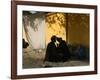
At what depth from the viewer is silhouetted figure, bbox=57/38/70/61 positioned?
2.07m

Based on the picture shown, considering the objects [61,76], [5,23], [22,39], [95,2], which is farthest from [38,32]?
[95,2]

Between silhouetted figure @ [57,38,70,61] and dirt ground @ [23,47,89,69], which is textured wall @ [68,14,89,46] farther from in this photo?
dirt ground @ [23,47,89,69]

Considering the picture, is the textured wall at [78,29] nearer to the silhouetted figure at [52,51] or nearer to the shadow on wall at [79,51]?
the shadow on wall at [79,51]

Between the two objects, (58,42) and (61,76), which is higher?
(58,42)

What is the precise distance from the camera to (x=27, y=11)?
196 cm

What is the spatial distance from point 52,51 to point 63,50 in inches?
4.3

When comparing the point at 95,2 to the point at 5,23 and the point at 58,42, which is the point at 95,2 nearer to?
the point at 58,42

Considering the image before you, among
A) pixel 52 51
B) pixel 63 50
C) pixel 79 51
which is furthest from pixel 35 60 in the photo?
pixel 79 51

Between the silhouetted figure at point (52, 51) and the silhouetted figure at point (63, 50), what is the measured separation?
1.6 inches

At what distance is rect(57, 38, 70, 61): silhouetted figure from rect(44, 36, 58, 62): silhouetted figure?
0.04 metres

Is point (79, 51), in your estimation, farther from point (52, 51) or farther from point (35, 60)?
point (35, 60)

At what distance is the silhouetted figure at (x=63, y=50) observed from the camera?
207 cm

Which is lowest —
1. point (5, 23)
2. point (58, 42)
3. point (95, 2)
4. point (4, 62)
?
point (4, 62)

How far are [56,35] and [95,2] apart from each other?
0.52m
